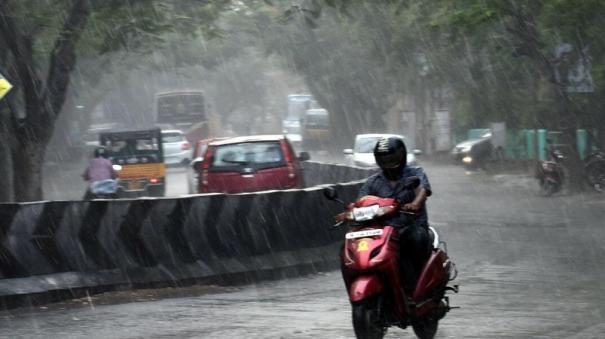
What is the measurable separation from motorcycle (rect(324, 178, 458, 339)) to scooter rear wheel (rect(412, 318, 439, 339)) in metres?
0.08

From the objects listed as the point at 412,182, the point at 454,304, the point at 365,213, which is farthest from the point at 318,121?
the point at 365,213

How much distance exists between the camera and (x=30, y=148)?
22.4 m

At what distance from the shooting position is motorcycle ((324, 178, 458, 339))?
7.96m

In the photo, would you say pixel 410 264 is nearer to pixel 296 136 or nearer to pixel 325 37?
pixel 325 37

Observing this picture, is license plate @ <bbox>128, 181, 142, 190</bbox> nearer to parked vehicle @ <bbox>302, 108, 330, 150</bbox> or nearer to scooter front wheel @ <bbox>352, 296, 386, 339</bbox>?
scooter front wheel @ <bbox>352, 296, 386, 339</bbox>

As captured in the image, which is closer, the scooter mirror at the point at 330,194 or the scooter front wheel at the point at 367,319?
the scooter front wheel at the point at 367,319

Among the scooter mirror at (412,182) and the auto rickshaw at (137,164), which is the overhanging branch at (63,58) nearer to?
the auto rickshaw at (137,164)

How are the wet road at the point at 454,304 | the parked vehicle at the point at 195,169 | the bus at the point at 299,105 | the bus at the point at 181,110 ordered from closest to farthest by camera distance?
the wet road at the point at 454,304
the parked vehicle at the point at 195,169
the bus at the point at 181,110
the bus at the point at 299,105

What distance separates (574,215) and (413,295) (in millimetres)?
16188

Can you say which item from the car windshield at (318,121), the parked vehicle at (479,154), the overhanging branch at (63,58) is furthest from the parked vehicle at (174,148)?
the car windshield at (318,121)

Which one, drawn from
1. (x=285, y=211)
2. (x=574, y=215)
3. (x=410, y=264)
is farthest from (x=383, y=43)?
(x=410, y=264)

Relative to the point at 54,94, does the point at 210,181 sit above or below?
below

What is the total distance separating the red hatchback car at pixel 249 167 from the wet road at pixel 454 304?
3043 millimetres

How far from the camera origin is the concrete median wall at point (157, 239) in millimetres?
11875
